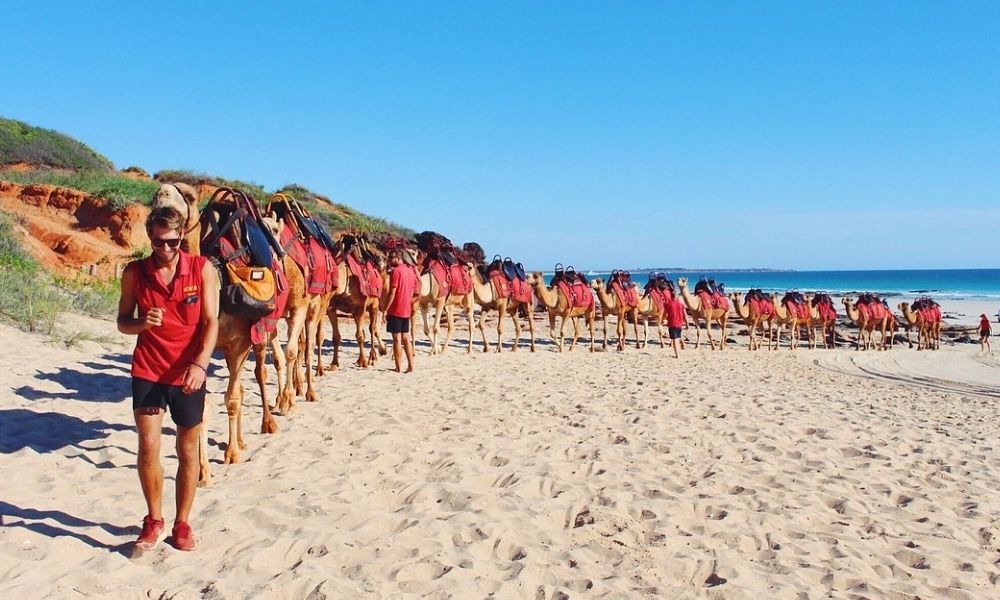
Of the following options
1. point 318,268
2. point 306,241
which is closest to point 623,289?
point 318,268

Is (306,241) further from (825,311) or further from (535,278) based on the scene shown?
(825,311)

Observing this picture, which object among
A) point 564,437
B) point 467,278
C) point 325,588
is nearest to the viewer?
point 325,588

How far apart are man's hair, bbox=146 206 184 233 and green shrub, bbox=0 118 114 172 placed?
3640 centimetres

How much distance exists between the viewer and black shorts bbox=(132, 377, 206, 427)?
4.02 metres

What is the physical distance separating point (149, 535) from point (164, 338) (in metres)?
1.17

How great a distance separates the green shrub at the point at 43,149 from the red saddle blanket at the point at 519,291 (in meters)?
26.3

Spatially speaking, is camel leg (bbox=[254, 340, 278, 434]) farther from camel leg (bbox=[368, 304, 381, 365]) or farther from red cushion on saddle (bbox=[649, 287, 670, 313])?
red cushion on saddle (bbox=[649, 287, 670, 313])

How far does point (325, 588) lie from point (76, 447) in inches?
148

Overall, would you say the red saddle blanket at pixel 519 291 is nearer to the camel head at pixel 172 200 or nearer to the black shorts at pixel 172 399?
the camel head at pixel 172 200

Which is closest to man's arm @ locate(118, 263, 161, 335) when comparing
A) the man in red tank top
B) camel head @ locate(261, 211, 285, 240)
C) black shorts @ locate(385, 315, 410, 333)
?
the man in red tank top

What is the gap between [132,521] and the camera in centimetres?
471

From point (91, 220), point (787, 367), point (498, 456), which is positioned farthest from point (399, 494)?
point (91, 220)

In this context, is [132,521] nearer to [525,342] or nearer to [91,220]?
[525,342]

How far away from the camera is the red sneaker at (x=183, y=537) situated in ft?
13.9
